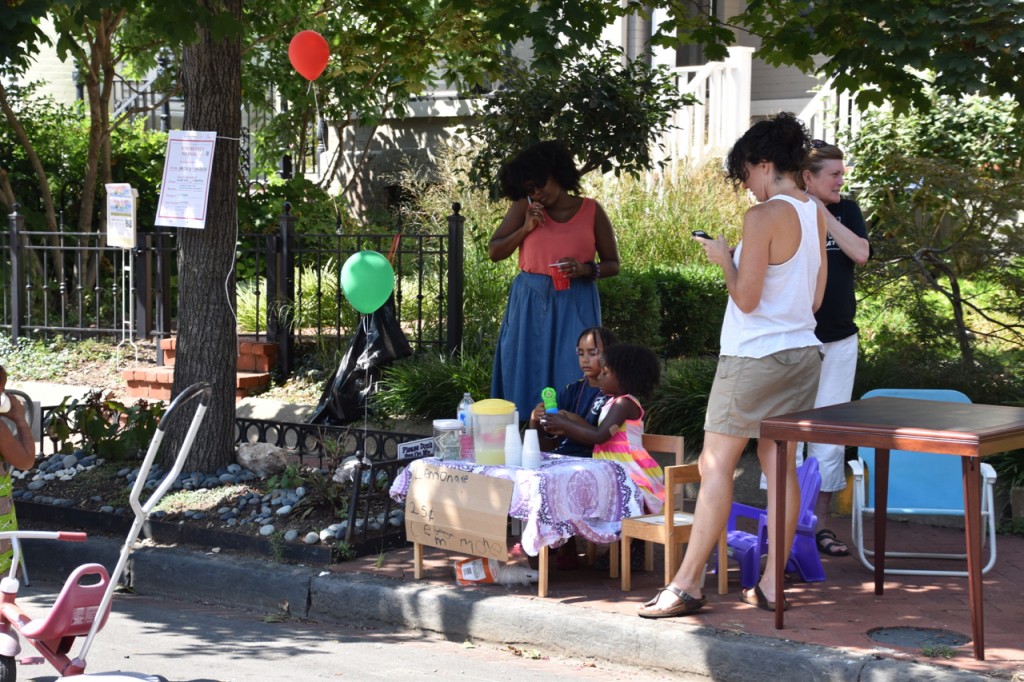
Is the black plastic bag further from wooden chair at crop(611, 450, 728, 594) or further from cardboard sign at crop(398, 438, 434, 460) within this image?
wooden chair at crop(611, 450, 728, 594)

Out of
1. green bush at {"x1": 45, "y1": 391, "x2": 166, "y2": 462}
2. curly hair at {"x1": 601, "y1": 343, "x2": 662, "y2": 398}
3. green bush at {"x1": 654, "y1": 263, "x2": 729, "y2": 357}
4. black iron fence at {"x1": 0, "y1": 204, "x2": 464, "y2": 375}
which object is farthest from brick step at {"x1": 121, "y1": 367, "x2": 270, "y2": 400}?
curly hair at {"x1": 601, "y1": 343, "x2": 662, "y2": 398}

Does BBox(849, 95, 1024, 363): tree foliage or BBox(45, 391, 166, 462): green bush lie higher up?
BBox(849, 95, 1024, 363): tree foliage

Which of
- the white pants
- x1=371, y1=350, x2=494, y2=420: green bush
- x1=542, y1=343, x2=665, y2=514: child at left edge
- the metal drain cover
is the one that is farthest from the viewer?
x1=371, y1=350, x2=494, y2=420: green bush

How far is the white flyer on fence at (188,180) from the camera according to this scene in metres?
7.24

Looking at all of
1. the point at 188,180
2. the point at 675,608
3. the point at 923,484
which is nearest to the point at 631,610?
the point at 675,608

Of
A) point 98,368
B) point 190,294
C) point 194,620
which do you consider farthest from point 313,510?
point 98,368

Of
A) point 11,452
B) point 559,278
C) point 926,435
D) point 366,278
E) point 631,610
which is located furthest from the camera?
point 366,278

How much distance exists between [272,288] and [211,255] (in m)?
3.46

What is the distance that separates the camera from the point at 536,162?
22.4 ft

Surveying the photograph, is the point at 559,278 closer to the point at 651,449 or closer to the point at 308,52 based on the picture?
the point at 651,449

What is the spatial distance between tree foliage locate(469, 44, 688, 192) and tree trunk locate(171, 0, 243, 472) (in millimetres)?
2746

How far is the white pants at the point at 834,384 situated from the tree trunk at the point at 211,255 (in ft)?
11.4

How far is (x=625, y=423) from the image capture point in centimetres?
575

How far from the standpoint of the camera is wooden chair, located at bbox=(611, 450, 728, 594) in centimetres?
530
